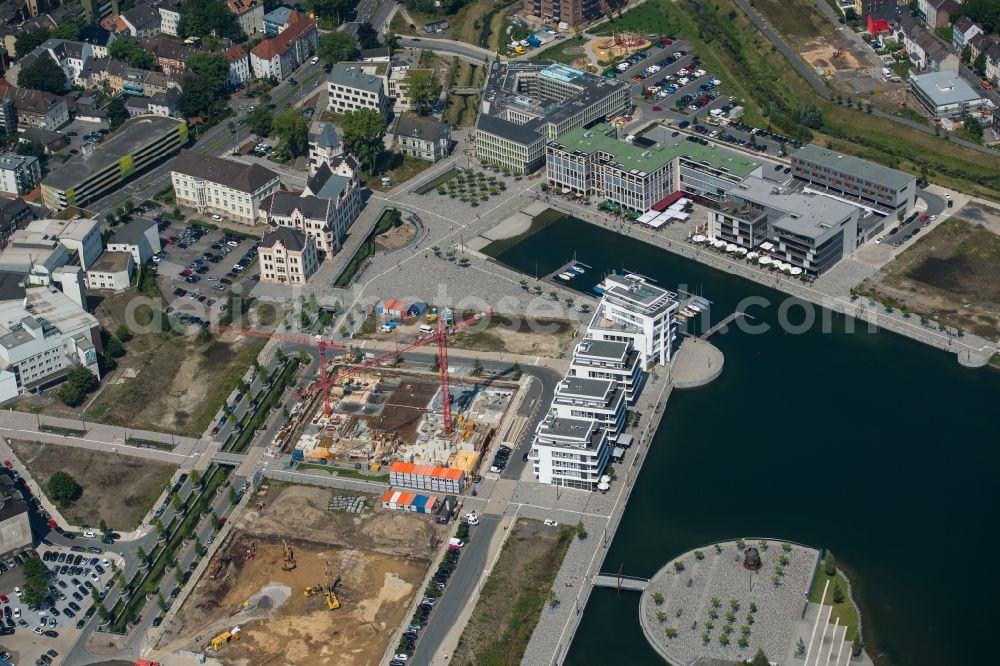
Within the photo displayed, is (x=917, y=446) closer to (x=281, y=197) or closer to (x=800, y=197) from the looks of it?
(x=800, y=197)

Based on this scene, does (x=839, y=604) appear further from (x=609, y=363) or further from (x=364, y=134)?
(x=364, y=134)

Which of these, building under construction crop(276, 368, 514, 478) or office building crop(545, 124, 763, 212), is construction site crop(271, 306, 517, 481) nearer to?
building under construction crop(276, 368, 514, 478)

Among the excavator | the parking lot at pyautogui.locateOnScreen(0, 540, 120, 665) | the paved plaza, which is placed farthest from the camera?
the excavator

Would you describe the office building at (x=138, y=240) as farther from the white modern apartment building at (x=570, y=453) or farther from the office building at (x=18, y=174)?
the white modern apartment building at (x=570, y=453)

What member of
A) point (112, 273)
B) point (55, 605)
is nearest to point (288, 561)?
point (55, 605)

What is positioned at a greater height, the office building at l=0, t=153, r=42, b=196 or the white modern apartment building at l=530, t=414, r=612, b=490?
the white modern apartment building at l=530, t=414, r=612, b=490

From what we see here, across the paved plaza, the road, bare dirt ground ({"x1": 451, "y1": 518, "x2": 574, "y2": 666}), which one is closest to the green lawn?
the paved plaza
